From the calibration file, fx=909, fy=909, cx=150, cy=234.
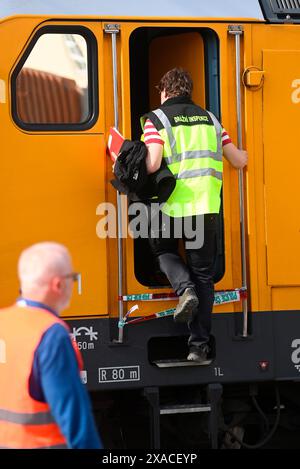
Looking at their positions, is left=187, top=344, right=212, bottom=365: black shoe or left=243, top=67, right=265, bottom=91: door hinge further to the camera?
left=243, top=67, right=265, bottom=91: door hinge

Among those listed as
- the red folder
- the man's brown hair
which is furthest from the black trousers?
the man's brown hair

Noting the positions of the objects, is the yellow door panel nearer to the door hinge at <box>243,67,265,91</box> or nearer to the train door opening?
the door hinge at <box>243,67,265,91</box>

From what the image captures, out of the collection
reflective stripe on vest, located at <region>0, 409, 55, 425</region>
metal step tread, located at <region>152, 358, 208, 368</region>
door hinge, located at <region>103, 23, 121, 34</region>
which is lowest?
metal step tread, located at <region>152, 358, 208, 368</region>

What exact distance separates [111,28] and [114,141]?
699 millimetres

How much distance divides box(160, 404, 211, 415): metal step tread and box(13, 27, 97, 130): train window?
1.81 meters

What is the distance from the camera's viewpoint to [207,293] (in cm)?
548

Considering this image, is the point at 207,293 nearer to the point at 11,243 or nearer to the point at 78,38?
the point at 11,243

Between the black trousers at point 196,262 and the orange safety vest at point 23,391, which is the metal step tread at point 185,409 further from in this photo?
the orange safety vest at point 23,391

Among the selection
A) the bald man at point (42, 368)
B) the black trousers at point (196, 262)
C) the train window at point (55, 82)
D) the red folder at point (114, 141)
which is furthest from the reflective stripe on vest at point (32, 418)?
the train window at point (55, 82)

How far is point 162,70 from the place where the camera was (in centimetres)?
624

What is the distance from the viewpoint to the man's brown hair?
5.47 meters

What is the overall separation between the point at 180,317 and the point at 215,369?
1.70 feet

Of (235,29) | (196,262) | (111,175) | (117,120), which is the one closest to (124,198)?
(111,175)

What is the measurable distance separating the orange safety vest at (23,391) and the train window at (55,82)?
2.33 meters
